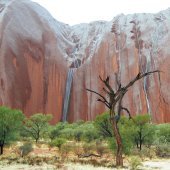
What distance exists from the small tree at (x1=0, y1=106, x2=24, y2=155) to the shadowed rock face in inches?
1359

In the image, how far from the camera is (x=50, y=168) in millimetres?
18609

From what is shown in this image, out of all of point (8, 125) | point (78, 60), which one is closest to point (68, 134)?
point (8, 125)

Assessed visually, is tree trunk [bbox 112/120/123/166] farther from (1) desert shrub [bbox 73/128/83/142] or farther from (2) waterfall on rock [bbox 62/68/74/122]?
(2) waterfall on rock [bbox 62/68/74/122]

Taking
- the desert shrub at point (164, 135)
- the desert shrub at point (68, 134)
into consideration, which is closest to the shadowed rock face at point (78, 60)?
the desert shrub at point (68, 134)

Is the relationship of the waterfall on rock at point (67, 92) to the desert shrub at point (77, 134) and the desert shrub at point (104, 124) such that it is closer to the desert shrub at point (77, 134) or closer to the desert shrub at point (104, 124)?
the desert shrub at point (77, 134)

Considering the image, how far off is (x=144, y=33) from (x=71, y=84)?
60.3ft

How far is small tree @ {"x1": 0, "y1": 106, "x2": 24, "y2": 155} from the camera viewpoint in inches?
1180

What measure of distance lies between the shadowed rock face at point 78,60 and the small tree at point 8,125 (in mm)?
34528

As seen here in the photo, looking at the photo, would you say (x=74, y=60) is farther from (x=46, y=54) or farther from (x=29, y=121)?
(x=29, y=121)

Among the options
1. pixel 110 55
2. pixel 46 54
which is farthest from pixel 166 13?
pixel 46 54

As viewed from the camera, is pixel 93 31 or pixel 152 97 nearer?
pixel 152 97

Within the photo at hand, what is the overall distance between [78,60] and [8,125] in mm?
50758

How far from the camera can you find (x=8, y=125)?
30.2m

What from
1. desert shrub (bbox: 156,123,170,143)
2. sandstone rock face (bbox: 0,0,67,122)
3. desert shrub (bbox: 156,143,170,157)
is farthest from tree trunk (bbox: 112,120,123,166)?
sandstone rock face (bbox: 0,0,67,122)
